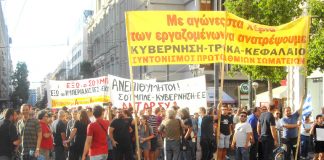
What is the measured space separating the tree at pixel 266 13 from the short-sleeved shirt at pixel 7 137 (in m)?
11.0

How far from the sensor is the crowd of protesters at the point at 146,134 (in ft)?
36.0

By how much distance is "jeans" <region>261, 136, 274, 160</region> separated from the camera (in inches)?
561

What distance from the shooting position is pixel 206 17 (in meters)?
10.5

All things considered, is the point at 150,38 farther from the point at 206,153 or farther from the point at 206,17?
the point at 206,153

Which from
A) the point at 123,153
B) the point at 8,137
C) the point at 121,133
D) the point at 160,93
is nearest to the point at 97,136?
the point at 8,137

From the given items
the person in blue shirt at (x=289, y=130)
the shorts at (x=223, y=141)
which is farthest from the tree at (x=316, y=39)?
the shorts at (x=223, y=141)

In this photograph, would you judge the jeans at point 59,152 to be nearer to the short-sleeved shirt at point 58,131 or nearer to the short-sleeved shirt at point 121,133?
the short-sleeved shirt at point 58,131

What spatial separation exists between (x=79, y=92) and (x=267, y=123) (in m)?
8.20

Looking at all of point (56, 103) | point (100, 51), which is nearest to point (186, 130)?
point (56, 103)

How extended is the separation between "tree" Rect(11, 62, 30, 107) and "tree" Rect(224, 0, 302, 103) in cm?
7410

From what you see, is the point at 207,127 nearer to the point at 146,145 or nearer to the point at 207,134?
the point at 207,134

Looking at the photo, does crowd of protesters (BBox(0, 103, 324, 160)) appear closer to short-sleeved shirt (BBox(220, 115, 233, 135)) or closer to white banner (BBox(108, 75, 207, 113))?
short-sleeved shirt (BBox(220, 115, 233, 135))

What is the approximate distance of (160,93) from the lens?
59.9ft

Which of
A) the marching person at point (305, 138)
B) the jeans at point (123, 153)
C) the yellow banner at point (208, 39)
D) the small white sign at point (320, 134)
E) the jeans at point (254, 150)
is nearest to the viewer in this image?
the yellow banner at point (208, 39)
